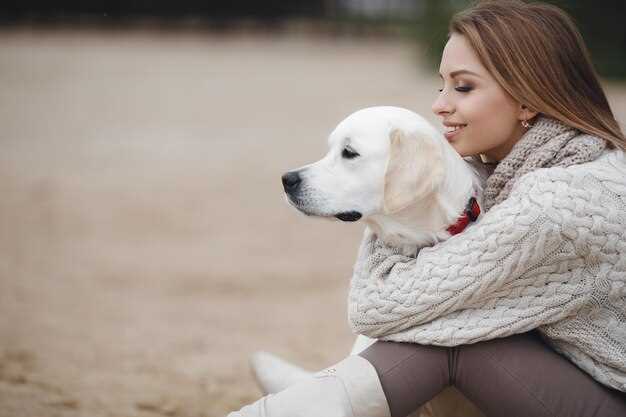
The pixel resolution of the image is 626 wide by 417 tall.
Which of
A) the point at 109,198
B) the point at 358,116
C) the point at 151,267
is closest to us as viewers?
the point at 358,116

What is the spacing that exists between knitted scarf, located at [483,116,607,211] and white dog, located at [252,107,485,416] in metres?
0.11

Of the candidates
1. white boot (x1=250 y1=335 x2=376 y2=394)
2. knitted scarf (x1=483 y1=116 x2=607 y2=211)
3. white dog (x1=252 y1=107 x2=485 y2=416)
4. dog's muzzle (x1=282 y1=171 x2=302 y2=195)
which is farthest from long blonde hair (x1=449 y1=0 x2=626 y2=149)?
white boot (x1=250 y1=335 x2=376 y2=394)

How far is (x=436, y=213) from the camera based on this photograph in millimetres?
2662

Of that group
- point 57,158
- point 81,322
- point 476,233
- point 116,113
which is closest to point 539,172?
point 476,233

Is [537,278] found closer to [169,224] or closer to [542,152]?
[542,152]

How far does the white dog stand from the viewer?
264 cm

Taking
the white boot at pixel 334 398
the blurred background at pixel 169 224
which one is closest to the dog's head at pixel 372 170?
the white boot at pixel 334 398

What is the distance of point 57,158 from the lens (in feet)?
32.6

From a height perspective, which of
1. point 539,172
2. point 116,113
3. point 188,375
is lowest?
point 116,113

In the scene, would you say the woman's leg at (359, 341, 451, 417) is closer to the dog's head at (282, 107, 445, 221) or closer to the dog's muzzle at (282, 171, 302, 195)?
the dog's head at (282, 107, 445, 221)

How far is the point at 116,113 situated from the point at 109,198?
18.3 feet

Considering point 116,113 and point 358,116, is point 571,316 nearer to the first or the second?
point 358,116

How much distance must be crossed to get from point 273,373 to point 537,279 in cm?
131

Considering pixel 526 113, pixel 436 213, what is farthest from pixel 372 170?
pixel 526 113
